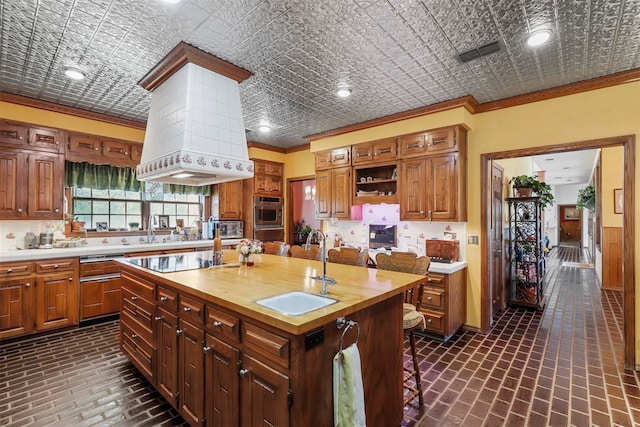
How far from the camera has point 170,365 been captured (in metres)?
2.17

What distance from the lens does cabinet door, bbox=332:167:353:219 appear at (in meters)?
4.71

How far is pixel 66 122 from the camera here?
397 centimetres

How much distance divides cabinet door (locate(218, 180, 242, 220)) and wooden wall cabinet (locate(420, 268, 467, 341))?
3695 millimetres

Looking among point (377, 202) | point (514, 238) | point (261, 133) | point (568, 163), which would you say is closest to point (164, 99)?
point (261, 133)

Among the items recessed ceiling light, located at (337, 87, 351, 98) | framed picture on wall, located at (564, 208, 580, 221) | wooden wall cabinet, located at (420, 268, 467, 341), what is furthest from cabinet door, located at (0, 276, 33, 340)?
framed picture on wall, located at (564, 208, 580, 221)

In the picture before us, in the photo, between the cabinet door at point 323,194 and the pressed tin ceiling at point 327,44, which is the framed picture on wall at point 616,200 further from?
the cabinet door at point 323,194

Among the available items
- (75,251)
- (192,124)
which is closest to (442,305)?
(192,124)

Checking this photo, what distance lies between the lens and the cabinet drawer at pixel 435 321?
3404 mm

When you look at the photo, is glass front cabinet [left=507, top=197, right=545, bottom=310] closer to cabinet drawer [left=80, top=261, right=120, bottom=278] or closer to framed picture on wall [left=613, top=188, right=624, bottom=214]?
framed picture on wall [left=613, top=188, right=624, bottom=214]

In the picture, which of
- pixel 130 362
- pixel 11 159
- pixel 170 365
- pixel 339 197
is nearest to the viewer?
pixel 170 365

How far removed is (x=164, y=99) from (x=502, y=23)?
116 inches

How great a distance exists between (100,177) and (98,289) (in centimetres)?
165

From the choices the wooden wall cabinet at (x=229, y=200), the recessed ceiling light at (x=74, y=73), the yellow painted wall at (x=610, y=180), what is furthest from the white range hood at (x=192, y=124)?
the yellow painted wall at (x=610, y=180)

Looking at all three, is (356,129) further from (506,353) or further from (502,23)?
(506,353)
